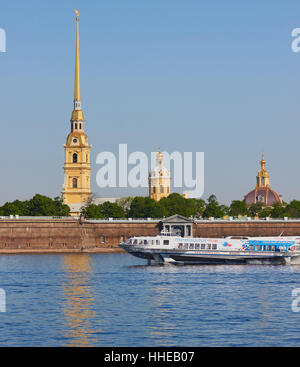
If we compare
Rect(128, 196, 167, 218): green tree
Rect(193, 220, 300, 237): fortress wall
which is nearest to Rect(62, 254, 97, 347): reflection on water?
Rect(193, 220, 300, 237): fortress wall

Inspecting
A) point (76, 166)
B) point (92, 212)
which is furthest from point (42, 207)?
point (76, 166)

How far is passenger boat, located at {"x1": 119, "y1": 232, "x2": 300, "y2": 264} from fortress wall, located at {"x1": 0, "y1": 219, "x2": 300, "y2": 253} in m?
40.9

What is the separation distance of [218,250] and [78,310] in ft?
127

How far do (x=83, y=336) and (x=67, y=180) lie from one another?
5146 inches

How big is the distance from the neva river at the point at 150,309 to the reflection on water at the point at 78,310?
0.04 metres

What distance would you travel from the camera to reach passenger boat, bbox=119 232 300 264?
256ft

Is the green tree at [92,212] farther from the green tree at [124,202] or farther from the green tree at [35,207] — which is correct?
the green tree at [124,202]

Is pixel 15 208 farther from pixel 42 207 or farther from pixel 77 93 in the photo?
pixel 77 93

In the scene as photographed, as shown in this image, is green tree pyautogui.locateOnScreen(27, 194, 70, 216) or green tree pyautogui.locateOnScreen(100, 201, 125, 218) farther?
green tree pyautogui.locateOnScreen(100, 201, 125, 218)

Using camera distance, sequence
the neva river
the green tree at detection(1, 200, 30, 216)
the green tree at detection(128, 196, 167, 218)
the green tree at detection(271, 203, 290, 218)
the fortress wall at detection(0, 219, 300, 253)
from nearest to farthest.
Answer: the neva river
the fortress wall at detection(0, 219, 300, 253)
the green tree at detection(1, 200, 30, 216)
the green tree at detection(128, 196, 167, 218)
the green tree at detection(271, 203, 290, 218)

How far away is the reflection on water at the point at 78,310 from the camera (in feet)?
104

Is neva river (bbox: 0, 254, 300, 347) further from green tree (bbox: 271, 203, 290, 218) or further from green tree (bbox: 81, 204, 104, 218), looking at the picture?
green tree (bbox: 271, 203, 290, 218)

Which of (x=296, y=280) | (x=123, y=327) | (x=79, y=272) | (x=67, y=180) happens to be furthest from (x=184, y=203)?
(x=123, y=327)

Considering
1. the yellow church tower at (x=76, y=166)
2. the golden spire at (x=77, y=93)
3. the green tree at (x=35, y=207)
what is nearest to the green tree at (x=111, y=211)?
the green tree at (x=35, y=207)
